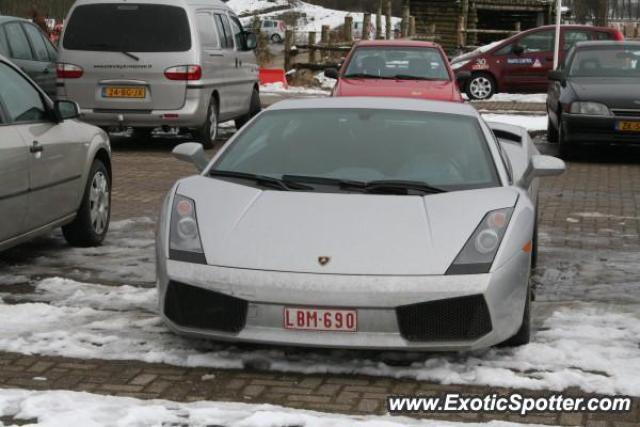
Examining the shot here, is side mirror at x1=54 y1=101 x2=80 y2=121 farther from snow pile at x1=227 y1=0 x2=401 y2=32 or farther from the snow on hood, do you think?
snow pile at x1=227 y1=0 x2=401 y2=32

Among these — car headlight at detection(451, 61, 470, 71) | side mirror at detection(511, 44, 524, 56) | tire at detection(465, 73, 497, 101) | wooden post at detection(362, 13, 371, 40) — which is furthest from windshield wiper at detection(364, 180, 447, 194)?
wooden post at detection(362, 13, 371, 40)

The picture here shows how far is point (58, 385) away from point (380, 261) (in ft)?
4.93

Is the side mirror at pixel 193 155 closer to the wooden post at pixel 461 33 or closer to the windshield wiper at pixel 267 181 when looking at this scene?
the windshield wiper at pixel 267 181

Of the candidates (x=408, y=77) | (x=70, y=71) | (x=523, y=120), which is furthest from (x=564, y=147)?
(x=70, y=71)

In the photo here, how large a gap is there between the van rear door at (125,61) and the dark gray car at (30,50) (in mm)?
513

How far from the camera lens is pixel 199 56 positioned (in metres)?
15.3

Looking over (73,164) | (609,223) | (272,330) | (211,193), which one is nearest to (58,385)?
(272,330)

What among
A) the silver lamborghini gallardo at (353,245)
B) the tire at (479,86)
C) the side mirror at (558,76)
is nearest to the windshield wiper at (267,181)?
the silver lamborghini gallardo at (353,245)

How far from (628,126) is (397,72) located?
3.02m

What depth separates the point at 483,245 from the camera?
5.55 m

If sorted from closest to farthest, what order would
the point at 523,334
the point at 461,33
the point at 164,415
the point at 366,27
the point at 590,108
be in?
1. the point at 164,415
2. the point at 523,334
3. the point at 590,108
4. the point at 366,27
5. the point at 461,33

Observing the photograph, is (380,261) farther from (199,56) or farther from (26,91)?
(199,56)

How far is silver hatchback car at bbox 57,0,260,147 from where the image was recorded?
1504 centimetres

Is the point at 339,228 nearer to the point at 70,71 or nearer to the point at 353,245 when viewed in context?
the point at 353,245
